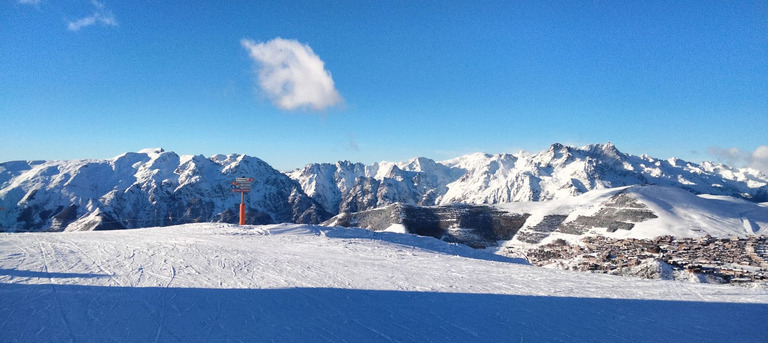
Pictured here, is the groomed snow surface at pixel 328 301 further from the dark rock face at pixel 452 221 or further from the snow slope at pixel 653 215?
the dark rock face at pixel 452 221

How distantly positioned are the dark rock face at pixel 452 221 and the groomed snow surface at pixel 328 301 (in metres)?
65.2

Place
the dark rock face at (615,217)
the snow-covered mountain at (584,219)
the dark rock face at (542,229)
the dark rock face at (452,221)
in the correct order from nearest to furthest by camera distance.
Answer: the snow-covered mountain at (584,219)
the dark rock face at (615,217)
the dark rock face at (542,229)
the dark rock face at (452,221)

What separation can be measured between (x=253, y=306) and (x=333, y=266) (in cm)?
676

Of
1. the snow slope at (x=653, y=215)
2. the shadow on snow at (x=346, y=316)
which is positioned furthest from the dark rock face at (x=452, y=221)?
the shadow on snow at (x=346, y=316)

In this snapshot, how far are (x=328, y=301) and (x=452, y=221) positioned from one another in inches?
3241

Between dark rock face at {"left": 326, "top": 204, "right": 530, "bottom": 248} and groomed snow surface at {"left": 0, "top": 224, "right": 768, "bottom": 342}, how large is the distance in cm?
6516

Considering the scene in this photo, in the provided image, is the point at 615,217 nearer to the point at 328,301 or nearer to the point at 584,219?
the point at 584,219

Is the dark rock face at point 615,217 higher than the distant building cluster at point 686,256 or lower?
higher

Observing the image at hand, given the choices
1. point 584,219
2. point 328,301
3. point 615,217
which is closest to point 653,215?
point 615,217

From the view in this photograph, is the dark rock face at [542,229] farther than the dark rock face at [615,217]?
Yes

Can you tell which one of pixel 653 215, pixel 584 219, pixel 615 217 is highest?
pixel 653 215

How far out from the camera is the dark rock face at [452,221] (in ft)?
271

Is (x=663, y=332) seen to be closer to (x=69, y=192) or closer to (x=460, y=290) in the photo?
(x=460, y=290)

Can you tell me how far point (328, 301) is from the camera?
→ 10906 mm
